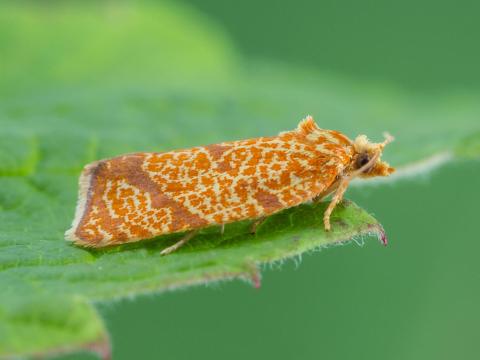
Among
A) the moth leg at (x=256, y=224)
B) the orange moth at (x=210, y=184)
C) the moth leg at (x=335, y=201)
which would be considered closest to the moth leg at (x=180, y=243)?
the orange moth at (x=210, y=184)

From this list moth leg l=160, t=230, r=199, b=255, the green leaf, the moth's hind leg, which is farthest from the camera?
the moth's hind leg

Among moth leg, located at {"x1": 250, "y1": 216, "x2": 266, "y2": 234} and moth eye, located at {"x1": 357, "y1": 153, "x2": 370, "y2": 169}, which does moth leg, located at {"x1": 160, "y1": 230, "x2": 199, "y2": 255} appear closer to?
moth leg, located at {"x1": 250, "y1": 216, "x2": 266, "y2": 234}

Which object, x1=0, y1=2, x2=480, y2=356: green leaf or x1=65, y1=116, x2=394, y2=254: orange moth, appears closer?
x1=0, y1=2, x2=480, y2=356: green leaf

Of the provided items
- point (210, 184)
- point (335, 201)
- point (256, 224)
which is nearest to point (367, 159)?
point (335, 201)

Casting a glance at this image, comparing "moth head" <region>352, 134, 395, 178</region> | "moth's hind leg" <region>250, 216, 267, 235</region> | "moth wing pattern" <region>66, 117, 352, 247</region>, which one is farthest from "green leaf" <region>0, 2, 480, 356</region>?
"moth head" <region>352, 134, 395, 178</region>

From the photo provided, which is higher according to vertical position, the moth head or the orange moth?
the moth head

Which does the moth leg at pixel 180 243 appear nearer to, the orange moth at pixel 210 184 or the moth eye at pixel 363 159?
the orange moth at pixel 210 184
